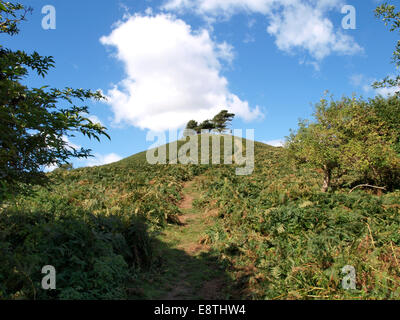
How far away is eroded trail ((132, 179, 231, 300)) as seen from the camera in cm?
719

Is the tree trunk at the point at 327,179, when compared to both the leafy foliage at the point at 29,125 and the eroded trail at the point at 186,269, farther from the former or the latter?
the leafy foliage at the point at 29,125

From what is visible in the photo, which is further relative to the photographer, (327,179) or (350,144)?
(327,179)

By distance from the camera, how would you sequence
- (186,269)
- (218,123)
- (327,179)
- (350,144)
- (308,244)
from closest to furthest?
(308,244) < (186,269) < (350,144) < (327,179) < (218,123)

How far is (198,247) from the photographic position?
1057cm

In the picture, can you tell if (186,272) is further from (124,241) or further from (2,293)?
(2,293)

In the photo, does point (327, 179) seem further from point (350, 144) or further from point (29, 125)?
point (29, 125)

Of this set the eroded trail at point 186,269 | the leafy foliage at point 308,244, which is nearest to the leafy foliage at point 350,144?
the leafy foliage at point 308,244

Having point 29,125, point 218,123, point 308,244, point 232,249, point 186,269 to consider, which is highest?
point 218,123

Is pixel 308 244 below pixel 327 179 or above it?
below

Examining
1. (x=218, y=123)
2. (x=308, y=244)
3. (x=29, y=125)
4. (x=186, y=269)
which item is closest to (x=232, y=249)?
(x=186, y=269)

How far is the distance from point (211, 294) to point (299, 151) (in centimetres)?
1126

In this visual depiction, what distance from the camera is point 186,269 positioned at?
8.79 m

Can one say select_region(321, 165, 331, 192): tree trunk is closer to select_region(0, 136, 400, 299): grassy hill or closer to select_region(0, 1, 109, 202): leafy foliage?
select_region(0, 136, 400, 299): grassy hill
